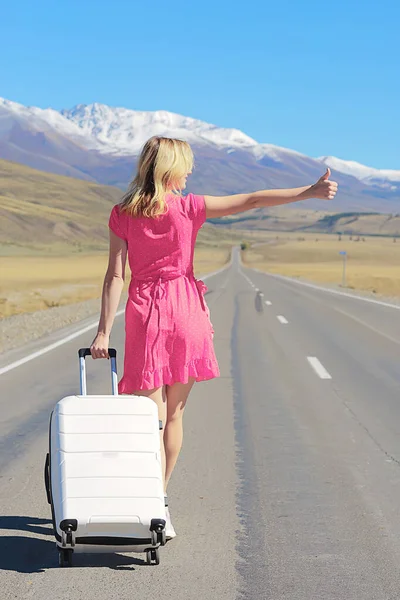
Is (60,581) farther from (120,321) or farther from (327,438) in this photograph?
(120,321)

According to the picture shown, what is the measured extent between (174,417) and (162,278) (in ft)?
2.47

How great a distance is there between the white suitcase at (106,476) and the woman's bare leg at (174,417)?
0.45m

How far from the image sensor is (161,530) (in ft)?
14.4

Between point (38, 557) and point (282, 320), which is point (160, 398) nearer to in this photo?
point (38, 557)

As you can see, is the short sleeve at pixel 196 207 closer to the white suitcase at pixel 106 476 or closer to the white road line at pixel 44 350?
the white suitcase at pixel 106 476

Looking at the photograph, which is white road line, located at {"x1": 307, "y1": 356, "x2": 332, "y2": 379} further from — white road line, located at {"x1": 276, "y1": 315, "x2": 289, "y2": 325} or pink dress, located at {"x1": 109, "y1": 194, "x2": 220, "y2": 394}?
white road line, located at {"x1": 276, "y1": 315, "x2": 289, "y2": 325}

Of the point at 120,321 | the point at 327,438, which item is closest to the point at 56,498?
the point at 327,438

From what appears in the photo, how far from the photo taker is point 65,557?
15.1 feet

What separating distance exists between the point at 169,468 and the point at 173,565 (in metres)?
0.66

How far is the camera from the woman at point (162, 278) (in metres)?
4.80

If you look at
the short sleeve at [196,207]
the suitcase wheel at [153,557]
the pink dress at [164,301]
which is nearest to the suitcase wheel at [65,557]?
the suitcase wheel at [153,557]

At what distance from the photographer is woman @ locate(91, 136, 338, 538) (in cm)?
480

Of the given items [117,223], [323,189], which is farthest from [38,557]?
[323,189]

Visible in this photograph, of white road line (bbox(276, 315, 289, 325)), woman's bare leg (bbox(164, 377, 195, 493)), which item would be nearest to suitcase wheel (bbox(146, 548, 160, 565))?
woman's bare leg (bbox(164, 377, 195, 493))
